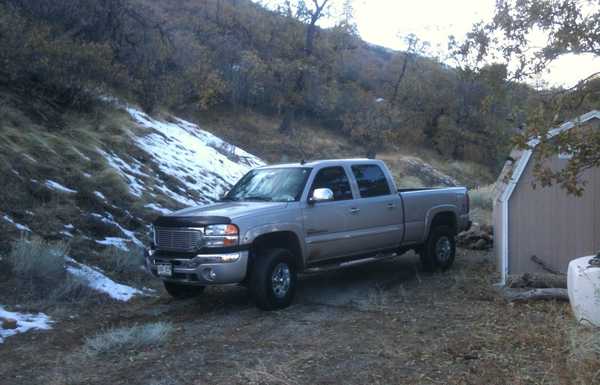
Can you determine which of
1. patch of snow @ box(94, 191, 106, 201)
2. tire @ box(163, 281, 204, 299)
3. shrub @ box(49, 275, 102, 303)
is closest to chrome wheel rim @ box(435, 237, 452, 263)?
tire @ box(163, 281, 204, 299)

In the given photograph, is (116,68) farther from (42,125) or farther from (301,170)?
(301,170)

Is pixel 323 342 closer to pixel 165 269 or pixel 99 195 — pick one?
pixel 165 269

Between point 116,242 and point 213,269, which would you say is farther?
point 116,242

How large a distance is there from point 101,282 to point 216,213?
2.27 meters

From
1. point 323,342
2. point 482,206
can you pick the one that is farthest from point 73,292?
point 482,206

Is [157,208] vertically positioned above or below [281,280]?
above

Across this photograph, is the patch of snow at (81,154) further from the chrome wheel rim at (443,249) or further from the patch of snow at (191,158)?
the chrome wheel rim at (443,249)

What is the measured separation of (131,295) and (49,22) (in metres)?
9.93

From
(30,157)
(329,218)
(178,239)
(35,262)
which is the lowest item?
(35,262)

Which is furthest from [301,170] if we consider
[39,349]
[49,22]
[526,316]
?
[49,22]

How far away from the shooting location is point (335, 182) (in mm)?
9633

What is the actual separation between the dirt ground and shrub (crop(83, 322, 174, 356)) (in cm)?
10

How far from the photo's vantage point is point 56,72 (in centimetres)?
1484

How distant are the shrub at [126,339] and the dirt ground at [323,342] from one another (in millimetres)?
101
